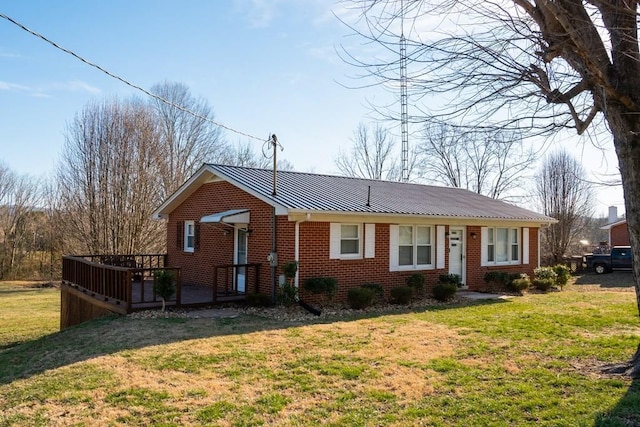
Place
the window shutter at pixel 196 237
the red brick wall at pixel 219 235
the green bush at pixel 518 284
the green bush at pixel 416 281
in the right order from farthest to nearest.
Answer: the window shutter at pixel 196 237 → the green bush at pixel 518 284 → the green bush at pixel 416 281 → the red brick wall at pixel 219 235

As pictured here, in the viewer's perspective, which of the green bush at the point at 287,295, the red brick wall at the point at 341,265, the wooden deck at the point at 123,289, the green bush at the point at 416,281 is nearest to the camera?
the wooden deck at the point at 123,289

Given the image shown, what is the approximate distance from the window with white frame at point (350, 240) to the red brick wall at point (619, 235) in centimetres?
2636

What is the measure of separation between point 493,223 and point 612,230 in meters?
21.4

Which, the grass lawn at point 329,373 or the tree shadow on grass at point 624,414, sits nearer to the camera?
the tree shadow on grass at point 624,414

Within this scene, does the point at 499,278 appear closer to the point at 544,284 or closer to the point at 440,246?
the point at 544,284

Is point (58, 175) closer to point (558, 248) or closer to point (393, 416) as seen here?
point (393, 416)

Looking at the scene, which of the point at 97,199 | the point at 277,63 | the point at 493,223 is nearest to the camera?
the point at 277,63

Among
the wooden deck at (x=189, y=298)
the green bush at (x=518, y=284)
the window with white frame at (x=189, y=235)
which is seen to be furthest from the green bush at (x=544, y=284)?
the window with white frame at (x=189, y=235)

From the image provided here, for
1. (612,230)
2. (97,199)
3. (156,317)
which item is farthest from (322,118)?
(612,230)

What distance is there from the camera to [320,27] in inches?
227

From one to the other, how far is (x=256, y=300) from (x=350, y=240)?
300 cm

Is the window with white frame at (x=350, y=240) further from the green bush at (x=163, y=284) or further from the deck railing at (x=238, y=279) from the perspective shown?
the green bush at (x=163, y=284)

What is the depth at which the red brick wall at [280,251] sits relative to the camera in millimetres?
12219

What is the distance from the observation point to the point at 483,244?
54.2 ft
